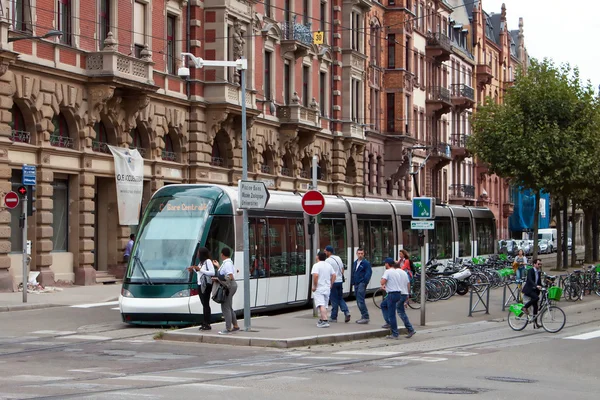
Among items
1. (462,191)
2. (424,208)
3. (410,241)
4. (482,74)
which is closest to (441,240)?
(410,241)

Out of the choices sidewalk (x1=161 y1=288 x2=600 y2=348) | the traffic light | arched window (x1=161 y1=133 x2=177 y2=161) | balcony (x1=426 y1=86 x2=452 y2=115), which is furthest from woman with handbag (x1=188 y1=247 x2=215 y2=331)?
balcony (x1=426 y1=86 x2=452 y2=115)

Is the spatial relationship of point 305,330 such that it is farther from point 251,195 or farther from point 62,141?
point 62,141

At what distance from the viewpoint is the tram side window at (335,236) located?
31172mm

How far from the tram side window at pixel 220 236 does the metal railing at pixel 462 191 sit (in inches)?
2258

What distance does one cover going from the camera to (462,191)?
3243 inches

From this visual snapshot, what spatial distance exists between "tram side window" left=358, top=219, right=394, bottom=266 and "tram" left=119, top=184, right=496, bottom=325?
0.10 feet

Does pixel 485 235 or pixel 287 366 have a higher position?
pixel 485 235

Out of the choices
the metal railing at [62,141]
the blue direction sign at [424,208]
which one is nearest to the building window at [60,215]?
the metal railing at [62,141]

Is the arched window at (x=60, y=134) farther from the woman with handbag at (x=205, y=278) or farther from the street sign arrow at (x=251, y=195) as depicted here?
the street sign arrow at (x=251, y=195)

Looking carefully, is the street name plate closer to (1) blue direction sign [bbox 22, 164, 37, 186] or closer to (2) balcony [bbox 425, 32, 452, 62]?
(1) blue direction sign [bbox 22, 164, 37, 186]

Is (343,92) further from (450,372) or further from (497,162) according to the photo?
(450,372)

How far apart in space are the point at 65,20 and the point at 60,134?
11.6 feet

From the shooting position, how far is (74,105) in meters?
36.1

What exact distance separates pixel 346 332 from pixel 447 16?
61.7 m
